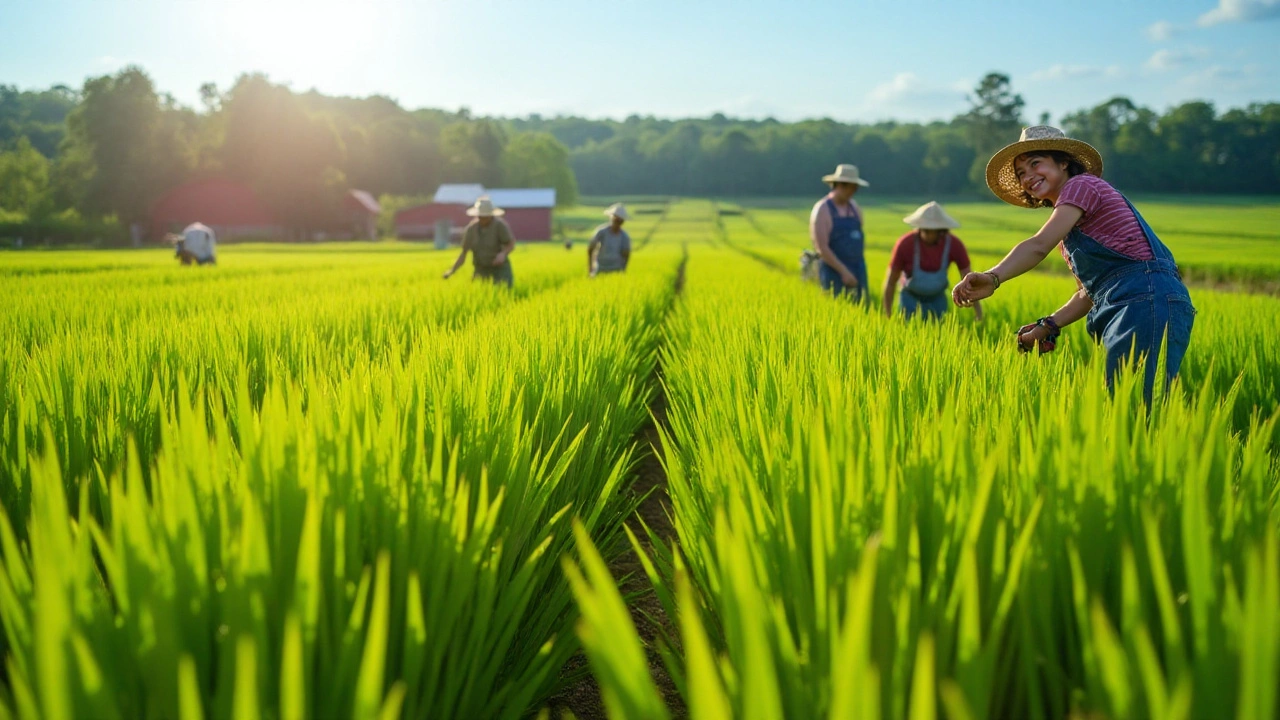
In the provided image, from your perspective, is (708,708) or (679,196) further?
(679,196)

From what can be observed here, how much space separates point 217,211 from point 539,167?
134 feet

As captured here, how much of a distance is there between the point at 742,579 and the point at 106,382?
251 cm

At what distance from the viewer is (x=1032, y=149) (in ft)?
9.64

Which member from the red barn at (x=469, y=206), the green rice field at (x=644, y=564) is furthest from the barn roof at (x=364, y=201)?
the green rice field at (x=644, y=564)

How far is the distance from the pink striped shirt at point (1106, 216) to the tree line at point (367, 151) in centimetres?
2004

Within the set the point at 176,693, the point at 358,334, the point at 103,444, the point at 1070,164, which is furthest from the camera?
the point at 358,334

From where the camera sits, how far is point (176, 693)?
905mm

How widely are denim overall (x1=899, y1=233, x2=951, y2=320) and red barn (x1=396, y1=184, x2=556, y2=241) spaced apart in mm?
49262

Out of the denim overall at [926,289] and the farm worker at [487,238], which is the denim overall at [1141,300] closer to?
the denim overall at [926,289]

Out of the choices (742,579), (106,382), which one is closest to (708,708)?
(742,579)

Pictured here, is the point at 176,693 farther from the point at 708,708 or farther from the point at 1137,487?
the point at 1137,487

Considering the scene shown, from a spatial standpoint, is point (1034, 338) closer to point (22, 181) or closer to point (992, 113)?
point (22, 181)

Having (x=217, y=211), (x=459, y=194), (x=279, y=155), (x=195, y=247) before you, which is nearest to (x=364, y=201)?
(x=279, y=155)

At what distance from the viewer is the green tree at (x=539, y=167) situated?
79062 millimetres
